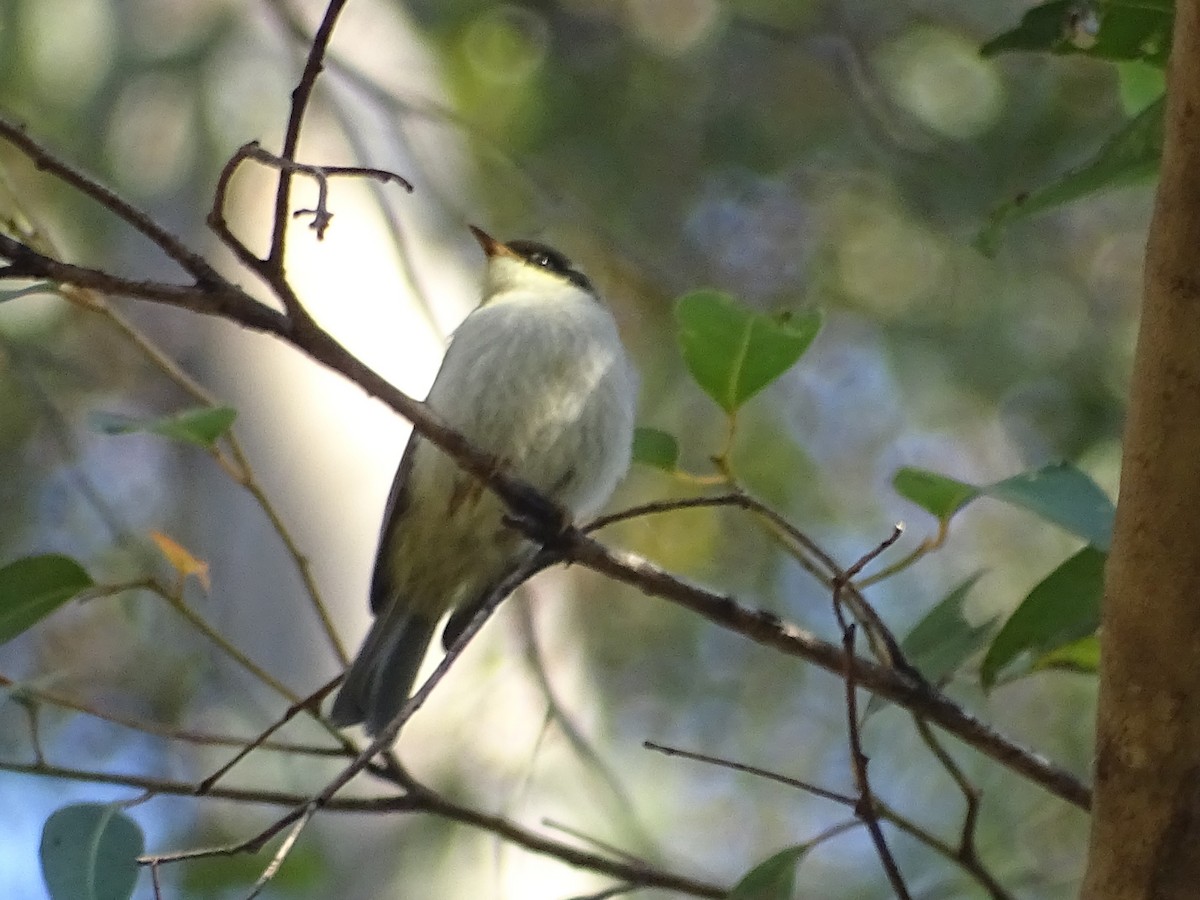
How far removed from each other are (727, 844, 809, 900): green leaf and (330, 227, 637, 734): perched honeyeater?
2.66ft

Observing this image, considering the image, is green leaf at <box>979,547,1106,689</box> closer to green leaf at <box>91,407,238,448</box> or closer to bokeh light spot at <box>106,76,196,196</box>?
green leaf at <box>91,407,238,448</box>

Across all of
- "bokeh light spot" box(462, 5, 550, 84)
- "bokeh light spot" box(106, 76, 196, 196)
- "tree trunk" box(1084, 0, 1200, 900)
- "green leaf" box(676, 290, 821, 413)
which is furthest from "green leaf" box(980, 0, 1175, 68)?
"bokeh light spot" box(462, 5, 550, 84)

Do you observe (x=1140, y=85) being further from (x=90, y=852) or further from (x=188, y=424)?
(x=90, y=852)

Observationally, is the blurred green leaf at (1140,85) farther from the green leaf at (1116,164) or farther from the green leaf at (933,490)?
the green leaf at (933,490)

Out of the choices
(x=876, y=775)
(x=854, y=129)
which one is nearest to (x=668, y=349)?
(x=854, y=129)

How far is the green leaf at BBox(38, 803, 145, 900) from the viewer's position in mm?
1484

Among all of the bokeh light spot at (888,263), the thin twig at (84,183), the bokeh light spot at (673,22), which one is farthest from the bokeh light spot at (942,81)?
the thin twig at (84,183)

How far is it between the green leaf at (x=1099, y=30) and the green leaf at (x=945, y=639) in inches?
24.7

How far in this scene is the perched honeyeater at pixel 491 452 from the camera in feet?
7.72

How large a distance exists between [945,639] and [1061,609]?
155mm

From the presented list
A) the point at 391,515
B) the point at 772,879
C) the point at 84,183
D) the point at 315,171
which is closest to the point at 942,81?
the point at 391,515

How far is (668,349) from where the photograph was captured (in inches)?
173

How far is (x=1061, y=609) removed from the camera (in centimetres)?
167

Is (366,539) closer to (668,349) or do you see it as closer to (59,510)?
(668,349)
